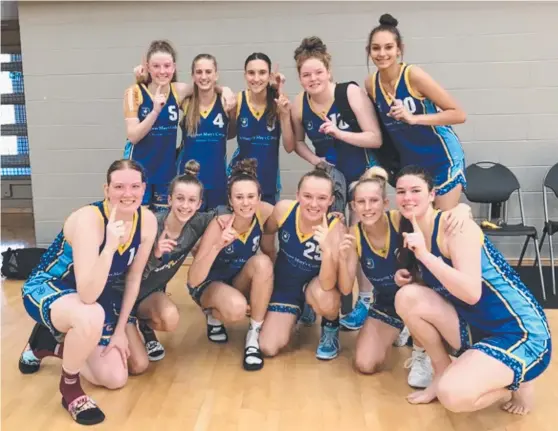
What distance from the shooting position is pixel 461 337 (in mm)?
2430

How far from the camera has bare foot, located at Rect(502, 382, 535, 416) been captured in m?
2.39

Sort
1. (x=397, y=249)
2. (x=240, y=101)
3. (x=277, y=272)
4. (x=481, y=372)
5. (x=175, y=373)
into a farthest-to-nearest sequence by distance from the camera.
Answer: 1. (x=240, y=101)
2. (x=277, y=272)
3. (x=175, y=373)
4. (x=397, y=249)
5. (x=481, y=372)

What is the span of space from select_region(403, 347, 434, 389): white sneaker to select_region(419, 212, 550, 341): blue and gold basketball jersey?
0.39m

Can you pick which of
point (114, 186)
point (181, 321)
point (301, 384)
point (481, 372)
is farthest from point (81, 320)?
point (481, 372)

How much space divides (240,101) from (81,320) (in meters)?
1.54

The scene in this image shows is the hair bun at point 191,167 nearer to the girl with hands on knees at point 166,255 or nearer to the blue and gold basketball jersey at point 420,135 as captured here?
the girl with hands on knees at point 166,255

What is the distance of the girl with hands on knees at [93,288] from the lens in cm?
235

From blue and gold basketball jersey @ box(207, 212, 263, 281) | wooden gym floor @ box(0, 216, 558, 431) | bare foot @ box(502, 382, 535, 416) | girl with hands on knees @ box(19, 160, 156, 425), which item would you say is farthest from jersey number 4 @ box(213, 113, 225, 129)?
bare foot @ box(502, 382, 535, 416)

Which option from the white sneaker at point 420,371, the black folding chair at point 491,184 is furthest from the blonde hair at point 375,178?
the black folding chair at point 491,184

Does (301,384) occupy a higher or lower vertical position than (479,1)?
lower

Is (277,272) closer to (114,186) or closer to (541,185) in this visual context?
(114,186)

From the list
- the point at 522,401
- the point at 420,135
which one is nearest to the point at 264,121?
the point at 420,135

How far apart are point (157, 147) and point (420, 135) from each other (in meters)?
1.45

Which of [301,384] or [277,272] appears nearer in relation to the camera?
[301,384]
